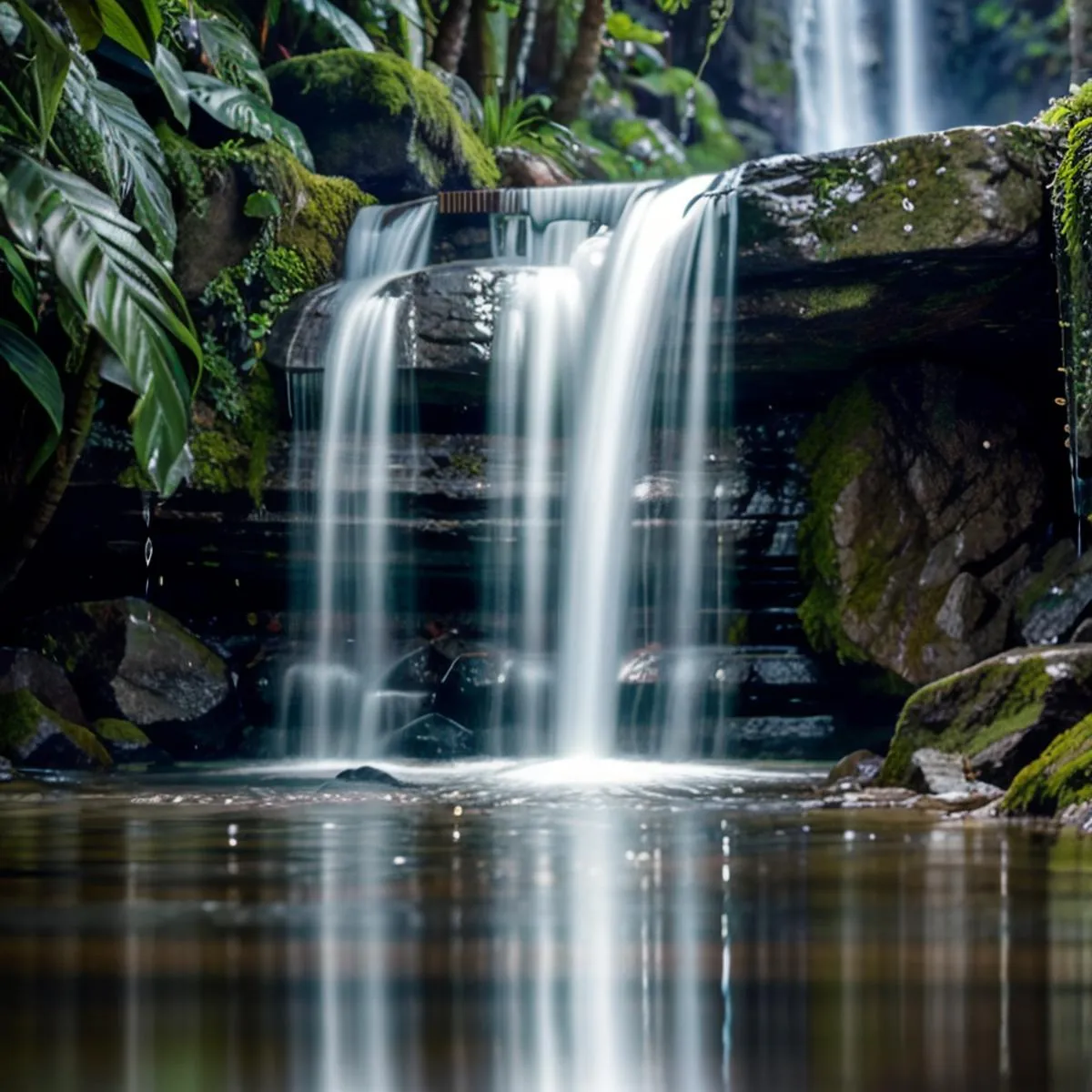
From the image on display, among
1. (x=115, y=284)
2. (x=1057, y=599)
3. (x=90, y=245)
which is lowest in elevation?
(x=1057, y=599)

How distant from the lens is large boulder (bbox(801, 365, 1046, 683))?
38.0ft

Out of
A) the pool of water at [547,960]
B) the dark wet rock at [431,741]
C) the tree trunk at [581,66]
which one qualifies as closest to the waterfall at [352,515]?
the dark wet rock at [431,741]

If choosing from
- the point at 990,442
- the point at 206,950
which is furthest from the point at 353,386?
the point at 206,950

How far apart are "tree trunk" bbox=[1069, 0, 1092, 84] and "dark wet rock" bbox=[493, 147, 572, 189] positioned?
563 centimetres

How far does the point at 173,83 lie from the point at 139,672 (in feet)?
12.5

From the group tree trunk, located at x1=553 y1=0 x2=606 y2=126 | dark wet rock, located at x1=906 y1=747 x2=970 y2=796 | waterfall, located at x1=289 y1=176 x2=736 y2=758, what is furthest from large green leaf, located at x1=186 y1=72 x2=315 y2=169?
dark wet rock, located at x1=906 y1=747 x2=970 y2=796

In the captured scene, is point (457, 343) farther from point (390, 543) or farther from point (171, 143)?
point (171, 143)

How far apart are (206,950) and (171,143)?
32.4 feet

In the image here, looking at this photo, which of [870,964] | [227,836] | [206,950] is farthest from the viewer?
[227,836]

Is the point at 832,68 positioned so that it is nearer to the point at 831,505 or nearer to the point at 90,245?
the point at 831,505

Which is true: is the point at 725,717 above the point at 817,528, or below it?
below

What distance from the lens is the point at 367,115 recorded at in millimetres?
14227

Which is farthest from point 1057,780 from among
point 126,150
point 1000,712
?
point 126,150

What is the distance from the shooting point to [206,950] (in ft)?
8.80
